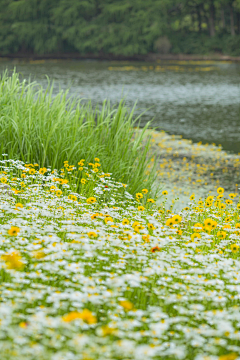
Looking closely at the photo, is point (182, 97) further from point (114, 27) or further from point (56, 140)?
point (114, 27)

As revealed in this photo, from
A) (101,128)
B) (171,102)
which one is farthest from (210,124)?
(101,128)

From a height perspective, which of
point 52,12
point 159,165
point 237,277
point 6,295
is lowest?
point 159,165

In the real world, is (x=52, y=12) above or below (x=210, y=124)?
above

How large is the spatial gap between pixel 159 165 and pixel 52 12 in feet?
182

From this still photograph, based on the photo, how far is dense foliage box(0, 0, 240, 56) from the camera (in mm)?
57469

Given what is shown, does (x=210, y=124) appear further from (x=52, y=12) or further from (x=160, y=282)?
(x=52, y=12)

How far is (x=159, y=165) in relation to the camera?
12.0 meters

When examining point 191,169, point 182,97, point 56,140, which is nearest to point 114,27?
point 182,97

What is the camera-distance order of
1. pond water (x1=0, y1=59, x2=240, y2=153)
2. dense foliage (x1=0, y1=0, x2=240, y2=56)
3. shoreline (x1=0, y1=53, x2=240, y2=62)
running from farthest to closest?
dense foliage (x1=0, y1=0, x2=240, y2=56) < shoreline (x1=0, y1=53, x2=240, y2=62) < pond water (x1=0, y1=59, x2=240, y2=153)

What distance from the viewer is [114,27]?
2349 inches

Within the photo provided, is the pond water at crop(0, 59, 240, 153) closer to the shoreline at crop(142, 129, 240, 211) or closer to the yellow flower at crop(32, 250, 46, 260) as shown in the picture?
the shoreline at crop(142, 129, 240, 211)

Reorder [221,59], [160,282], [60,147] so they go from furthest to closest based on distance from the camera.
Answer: [221,59], [60,147], [160,282]

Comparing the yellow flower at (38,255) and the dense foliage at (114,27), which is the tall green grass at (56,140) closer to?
the yellow flower at (38,255)

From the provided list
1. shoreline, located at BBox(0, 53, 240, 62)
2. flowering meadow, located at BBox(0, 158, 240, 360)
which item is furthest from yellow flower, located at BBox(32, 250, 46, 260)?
shoreline, located at BBox(0, 53, 240, 62)
